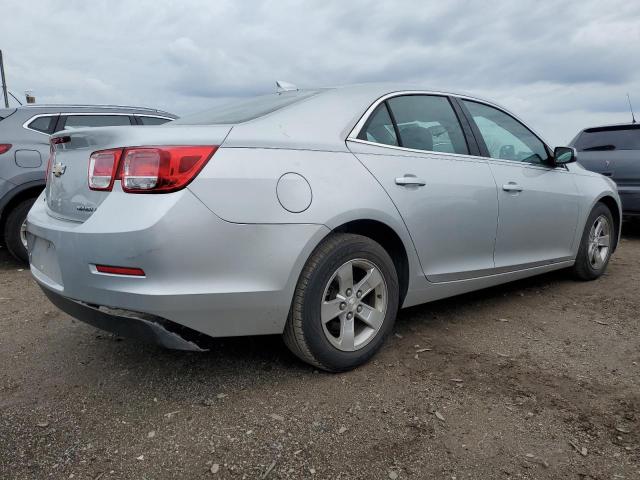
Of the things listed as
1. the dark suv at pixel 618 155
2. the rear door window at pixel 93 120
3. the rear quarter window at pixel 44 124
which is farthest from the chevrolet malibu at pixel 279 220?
the dark suv at pixel 618 155

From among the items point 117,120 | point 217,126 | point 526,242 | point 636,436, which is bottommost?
point 636,436

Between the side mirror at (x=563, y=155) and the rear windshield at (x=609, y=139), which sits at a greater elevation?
the rear windshield at (x=609, y=139)

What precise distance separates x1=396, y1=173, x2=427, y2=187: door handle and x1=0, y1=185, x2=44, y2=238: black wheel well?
12.8 ft

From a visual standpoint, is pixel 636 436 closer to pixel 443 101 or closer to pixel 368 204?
pixel 368 204

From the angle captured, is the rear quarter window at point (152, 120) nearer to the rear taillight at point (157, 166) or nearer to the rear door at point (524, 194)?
the rear door at point (524, 194)

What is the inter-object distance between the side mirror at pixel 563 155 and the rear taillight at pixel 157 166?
2.98m

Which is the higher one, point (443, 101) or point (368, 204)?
point (443, 101)

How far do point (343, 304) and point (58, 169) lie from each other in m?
1.58

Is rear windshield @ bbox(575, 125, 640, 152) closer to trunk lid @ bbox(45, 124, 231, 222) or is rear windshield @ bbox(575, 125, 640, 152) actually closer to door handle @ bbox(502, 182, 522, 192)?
door handle @ bbox(502, 182, 522, 192)

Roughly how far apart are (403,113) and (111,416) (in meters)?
2.22

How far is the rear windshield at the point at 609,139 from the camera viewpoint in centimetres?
700

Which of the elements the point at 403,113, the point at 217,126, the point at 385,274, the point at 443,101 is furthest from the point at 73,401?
the point at 443,101

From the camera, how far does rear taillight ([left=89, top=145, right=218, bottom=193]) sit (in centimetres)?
220

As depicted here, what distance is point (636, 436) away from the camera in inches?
87.0
